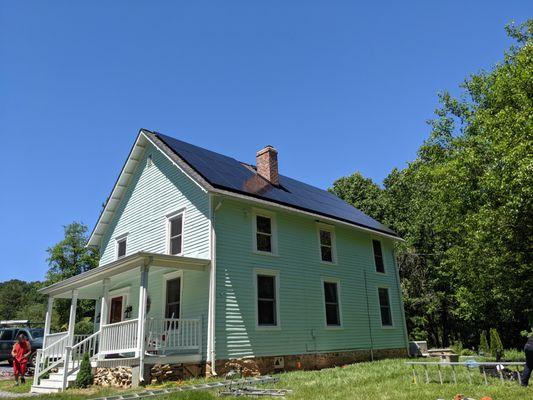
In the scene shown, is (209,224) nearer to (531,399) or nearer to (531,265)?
(531,399)

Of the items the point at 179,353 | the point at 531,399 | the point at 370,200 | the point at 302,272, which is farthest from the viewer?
the point at 370,200

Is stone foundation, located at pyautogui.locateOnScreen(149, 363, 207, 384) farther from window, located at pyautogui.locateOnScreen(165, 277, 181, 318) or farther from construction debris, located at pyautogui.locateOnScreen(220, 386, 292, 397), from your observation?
construction debris, located at pyautogui.locateOnScreen(220, 386, 292, 397)

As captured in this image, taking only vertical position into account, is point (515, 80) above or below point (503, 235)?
above

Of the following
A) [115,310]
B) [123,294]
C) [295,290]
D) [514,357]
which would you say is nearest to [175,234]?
[123,294]

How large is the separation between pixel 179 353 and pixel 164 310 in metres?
2.66

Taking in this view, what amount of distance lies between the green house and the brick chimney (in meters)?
0.06

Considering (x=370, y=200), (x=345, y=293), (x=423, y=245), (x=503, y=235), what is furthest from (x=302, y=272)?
(x=370, y=200)

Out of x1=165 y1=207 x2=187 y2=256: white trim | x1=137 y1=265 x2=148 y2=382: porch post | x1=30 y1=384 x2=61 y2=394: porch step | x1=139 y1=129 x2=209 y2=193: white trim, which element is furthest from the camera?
x1=165 y1=207 x2=187 y2=256: white trim

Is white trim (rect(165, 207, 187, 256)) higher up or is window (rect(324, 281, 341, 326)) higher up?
white trim (rect(165, 207, 187, 256))

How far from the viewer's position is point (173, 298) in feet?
49.7

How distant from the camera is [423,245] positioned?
32.2m

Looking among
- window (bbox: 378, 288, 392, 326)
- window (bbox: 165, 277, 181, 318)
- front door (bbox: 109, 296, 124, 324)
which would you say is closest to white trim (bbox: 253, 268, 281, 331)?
window (bbox: 165, 277, 181, 318)

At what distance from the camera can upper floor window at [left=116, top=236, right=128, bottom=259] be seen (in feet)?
63.2

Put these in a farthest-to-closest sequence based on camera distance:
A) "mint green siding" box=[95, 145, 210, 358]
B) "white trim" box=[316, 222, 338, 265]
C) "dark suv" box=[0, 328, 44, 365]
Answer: "dark suv" box=[0, 328, 44, 365] → "white trim" box=[316, 222, 338, 265] → "mint green siding" box=[95, 145, 210, 358]
